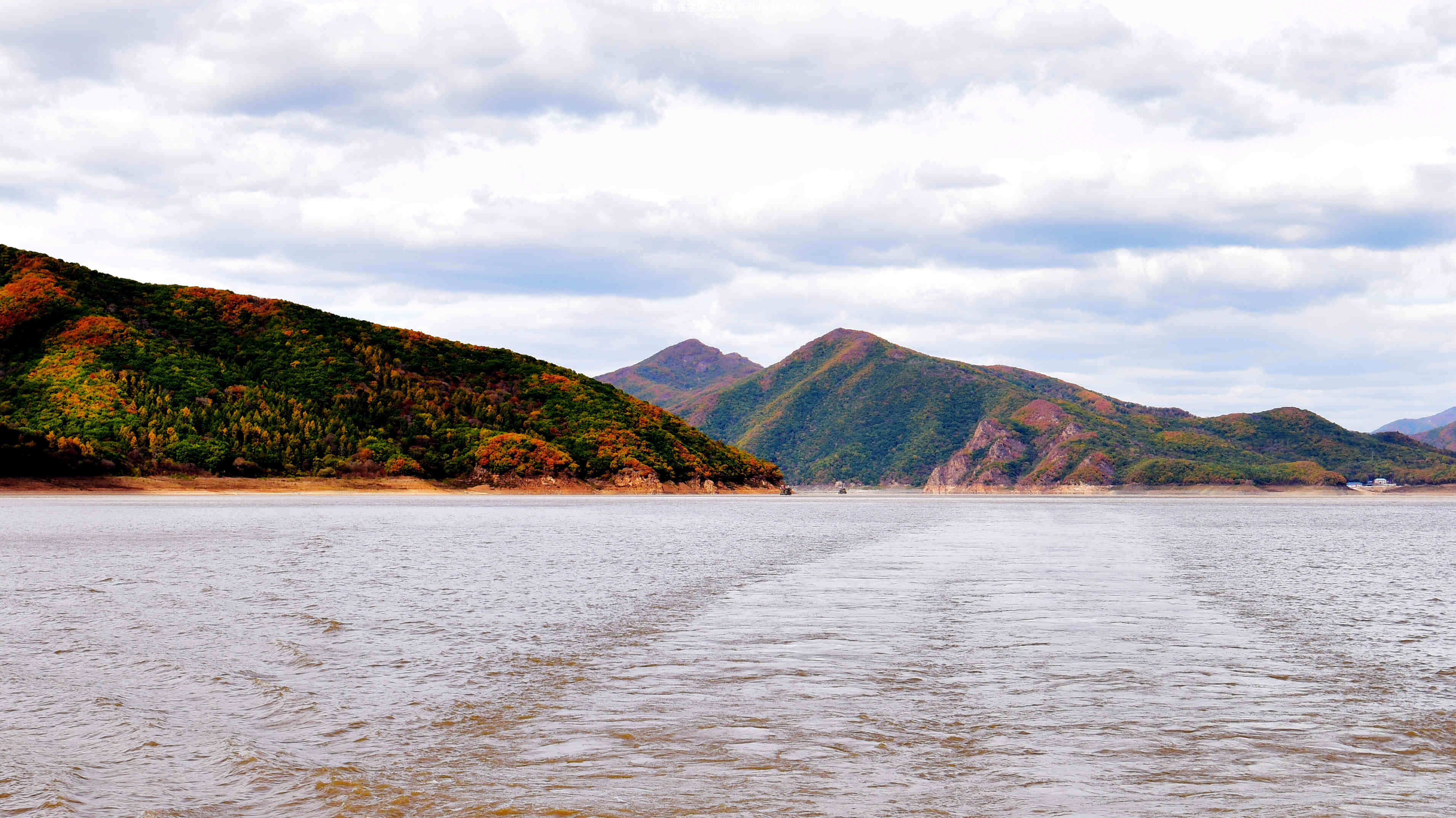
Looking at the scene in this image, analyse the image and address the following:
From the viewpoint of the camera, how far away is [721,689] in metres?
16.7

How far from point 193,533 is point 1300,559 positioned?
59.8 meters

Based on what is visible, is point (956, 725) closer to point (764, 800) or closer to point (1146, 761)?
point (1146, 761)

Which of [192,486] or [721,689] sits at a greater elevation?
[721,689]

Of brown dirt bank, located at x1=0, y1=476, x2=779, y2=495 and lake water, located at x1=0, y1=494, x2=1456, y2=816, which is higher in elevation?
lake water, located at x1=0, y1=494, x2=1456, y2=816

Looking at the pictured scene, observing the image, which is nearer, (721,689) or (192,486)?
(721,689)

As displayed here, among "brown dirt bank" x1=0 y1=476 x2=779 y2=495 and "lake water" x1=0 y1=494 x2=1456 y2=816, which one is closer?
"lake water" x1=0 y1=494 x2=1456 y2=816

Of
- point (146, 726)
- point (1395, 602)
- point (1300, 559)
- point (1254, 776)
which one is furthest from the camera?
point (1300, 559)

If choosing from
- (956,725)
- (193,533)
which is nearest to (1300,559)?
(956,725)

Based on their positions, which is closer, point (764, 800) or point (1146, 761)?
point (764, 800)

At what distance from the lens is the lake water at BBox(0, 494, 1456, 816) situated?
1112 cm

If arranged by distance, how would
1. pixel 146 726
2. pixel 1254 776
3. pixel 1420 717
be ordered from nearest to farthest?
pixel 1254 776 → pixel 146 726 → pixel 1420 717

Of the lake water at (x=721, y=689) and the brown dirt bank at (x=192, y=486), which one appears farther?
the brown dirt bank at (x=192, y=486)

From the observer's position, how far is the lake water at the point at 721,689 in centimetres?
1112

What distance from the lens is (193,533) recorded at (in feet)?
210
